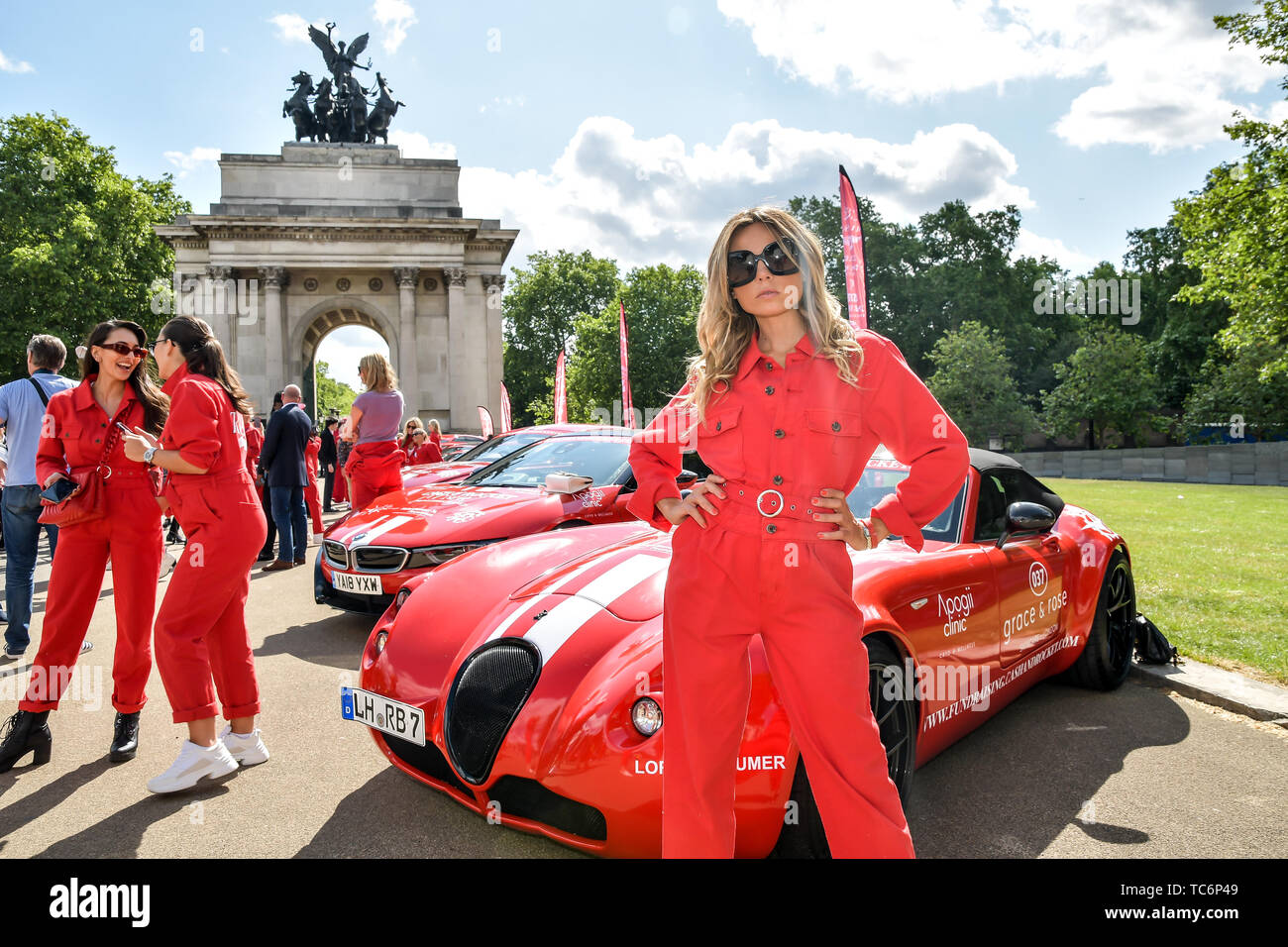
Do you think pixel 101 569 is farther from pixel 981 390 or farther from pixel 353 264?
pixel 981 390

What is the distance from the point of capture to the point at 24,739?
407 cm

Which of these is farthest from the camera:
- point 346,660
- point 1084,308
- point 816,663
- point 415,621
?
point 1084,308

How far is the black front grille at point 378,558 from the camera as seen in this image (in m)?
6.19

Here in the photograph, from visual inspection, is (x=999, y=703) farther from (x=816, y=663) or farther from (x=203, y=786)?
(x=203, y=786)

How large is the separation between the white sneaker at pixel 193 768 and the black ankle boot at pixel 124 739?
447mm

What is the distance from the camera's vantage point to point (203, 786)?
12.3ft

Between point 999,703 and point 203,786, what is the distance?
362cm

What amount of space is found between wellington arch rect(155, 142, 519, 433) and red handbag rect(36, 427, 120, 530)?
117ft

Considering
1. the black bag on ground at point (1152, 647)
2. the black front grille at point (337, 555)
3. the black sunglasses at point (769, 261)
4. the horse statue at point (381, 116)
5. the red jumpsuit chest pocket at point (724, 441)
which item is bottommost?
the black bag on ground at point (1152, 647)

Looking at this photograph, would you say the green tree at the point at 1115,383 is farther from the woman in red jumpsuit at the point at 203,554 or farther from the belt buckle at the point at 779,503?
the belt buckle at the point at 779,503

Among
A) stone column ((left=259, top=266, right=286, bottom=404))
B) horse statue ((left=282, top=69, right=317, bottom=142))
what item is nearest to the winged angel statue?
horse statue ((left=282, top=69, right=317, bottom=142))

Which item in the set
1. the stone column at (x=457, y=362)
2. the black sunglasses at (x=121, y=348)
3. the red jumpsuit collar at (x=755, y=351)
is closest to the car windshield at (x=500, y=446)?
the black sunglasses at (x=121, y=348)

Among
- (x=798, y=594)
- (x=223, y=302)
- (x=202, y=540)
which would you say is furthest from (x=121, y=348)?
(x=223, y=302)
